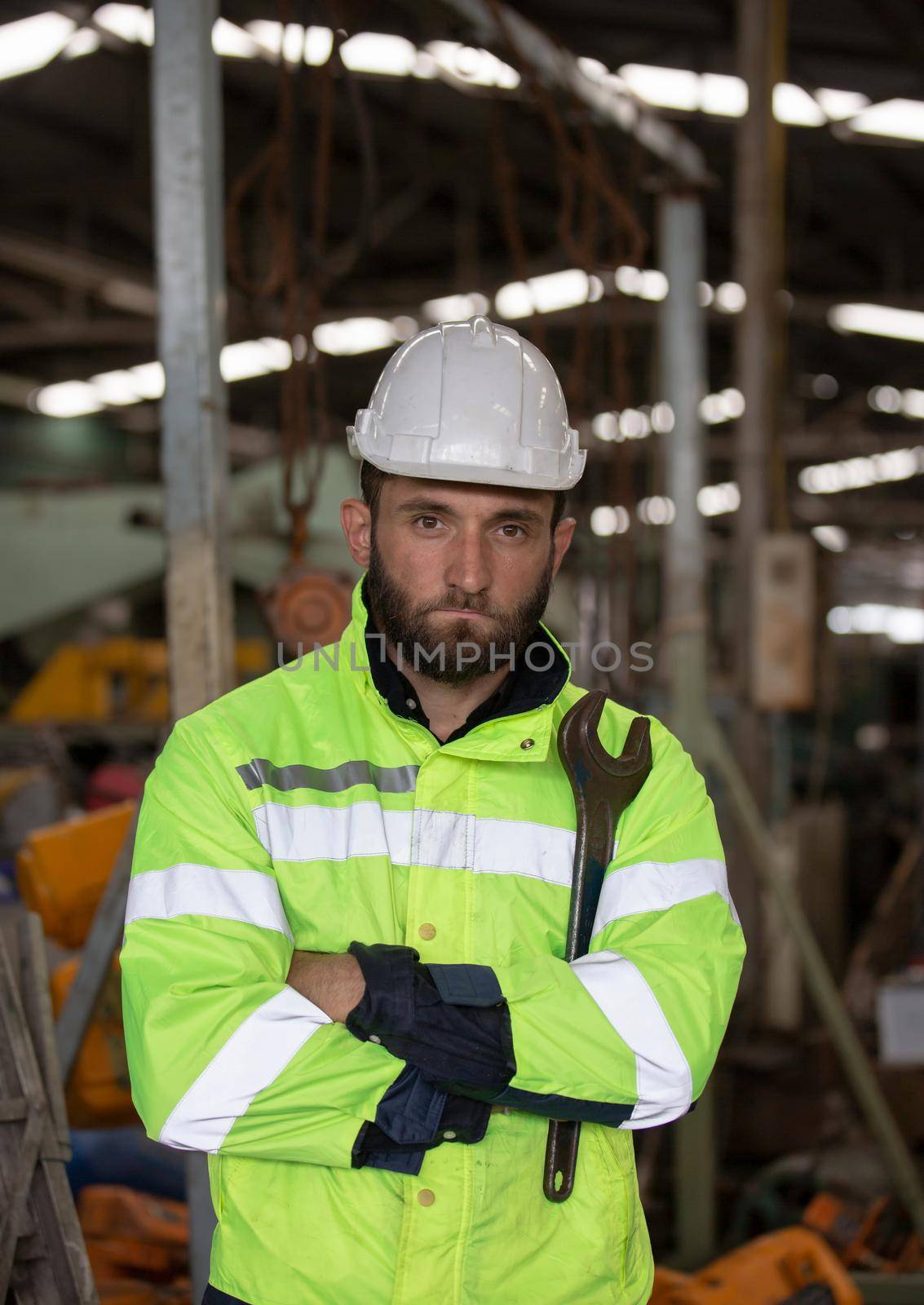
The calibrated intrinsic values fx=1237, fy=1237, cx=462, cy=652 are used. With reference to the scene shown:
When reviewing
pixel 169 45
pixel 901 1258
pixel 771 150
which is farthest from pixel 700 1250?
pixel 771 150

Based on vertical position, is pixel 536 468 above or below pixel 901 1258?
above

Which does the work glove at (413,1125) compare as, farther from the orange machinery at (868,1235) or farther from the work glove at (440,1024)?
the orange machinery at (868,1235)

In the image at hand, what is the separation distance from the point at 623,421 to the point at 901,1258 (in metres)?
2.66

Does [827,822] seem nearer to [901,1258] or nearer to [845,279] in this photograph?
[901,1258]

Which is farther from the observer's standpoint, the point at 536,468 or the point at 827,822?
the point at 827,822

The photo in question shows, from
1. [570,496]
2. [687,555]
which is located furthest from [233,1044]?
[570,496]

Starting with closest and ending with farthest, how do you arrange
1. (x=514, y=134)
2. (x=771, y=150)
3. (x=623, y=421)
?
1. (x=623, y=421)
2. (x=771, y=150)
3. (x=514, y=134)

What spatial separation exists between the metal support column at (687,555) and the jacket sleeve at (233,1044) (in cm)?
248

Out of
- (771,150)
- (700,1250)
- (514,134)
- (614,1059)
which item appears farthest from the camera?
(514,134)

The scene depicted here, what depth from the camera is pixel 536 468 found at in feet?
6.25

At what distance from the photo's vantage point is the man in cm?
153

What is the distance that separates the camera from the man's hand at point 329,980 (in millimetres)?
1576

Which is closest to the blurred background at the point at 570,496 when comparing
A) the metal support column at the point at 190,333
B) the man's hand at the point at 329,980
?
the metal support column at the point at 190,333

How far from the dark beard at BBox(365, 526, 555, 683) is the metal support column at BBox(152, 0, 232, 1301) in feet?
2.28
